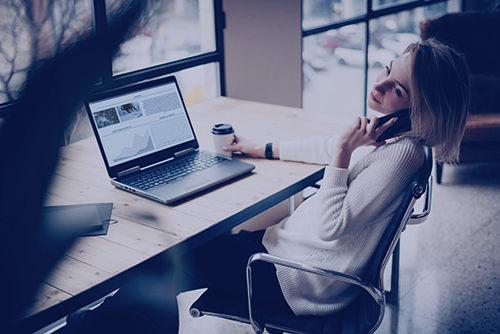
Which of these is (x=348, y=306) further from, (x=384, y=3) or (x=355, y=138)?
(x=384, y=3)

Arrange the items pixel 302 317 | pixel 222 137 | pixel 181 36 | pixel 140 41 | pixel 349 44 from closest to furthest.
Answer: pixel 140 41, pixel 302 317, pixel 222 137, pixel 181 36, pixel 349 44

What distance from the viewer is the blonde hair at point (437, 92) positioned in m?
1.26

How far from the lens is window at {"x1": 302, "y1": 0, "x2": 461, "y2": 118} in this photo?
3490mm

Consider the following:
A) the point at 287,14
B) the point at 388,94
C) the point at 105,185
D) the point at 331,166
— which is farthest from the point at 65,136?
the point at 287,14

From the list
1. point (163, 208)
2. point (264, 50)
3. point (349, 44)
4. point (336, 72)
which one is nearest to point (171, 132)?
point (163, 208)

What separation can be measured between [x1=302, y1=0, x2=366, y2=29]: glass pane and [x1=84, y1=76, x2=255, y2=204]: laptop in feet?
5.82

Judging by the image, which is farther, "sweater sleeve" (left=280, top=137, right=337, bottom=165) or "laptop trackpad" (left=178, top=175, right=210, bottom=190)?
"sweater sleeve" (left=280, top=137, right=337, bottom=165)

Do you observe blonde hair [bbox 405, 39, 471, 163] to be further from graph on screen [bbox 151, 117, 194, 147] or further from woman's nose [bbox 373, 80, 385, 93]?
graph on screen [bbox 151, 117, 194, 147]

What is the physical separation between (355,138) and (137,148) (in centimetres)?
73

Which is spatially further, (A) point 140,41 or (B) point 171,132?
(B) point 171,132

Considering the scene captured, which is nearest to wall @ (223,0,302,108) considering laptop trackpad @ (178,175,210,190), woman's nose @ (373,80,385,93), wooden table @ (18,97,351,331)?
wooden table @ (18,97,351,331)

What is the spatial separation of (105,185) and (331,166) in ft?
2.45

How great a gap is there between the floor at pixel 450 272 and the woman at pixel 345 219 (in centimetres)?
70

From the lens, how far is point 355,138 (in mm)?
1376
